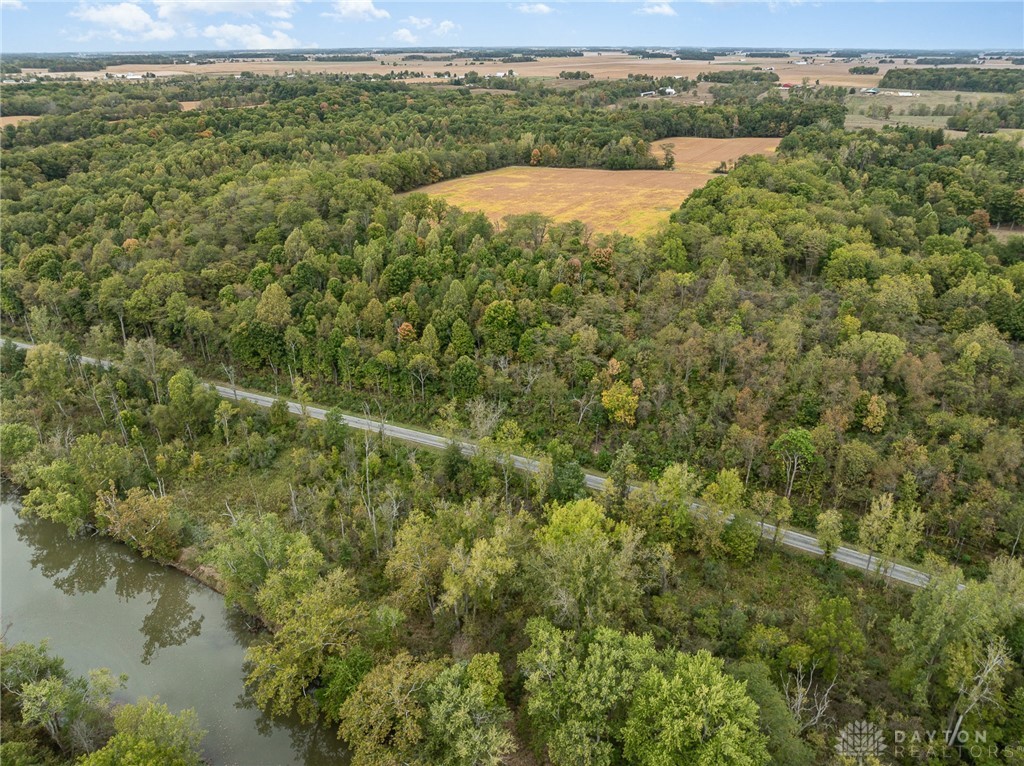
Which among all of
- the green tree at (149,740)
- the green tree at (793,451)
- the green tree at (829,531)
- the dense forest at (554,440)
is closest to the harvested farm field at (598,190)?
the dense forest at (554,440)

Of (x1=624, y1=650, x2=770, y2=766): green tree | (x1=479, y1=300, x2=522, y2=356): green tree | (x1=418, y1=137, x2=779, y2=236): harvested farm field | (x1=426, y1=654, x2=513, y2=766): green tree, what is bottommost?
(x1=426, y1=654, x2=513, y2=766): green tree

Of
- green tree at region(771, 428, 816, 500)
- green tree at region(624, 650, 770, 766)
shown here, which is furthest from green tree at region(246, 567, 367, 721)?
green tree at region(771, 428, 816, 500)

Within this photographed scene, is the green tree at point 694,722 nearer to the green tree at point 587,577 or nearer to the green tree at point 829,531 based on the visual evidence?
the green tree at point 587,577

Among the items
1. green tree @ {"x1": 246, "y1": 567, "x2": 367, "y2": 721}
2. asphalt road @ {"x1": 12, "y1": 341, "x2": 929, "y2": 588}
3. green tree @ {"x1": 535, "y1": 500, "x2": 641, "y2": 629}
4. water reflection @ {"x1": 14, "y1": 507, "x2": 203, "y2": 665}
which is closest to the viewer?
green tree @ {"x1": 246, "y1": 567, "x2": 367, "y2": 721}

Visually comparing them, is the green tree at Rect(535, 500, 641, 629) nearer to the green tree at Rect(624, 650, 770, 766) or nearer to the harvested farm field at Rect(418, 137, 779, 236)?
the green tree at Rect(624, 650, 770, 766)

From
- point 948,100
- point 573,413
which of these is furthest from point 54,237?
point 948,100

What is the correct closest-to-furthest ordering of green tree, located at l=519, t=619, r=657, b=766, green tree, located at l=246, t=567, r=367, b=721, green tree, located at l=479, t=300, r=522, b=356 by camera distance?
1. green tree, located at l=519, t=619, r=657, b=766
2. green tree, located at l=246, t=567, r=367, b=721
3. green tree, located at l=479, t=300, r=522, b=356
